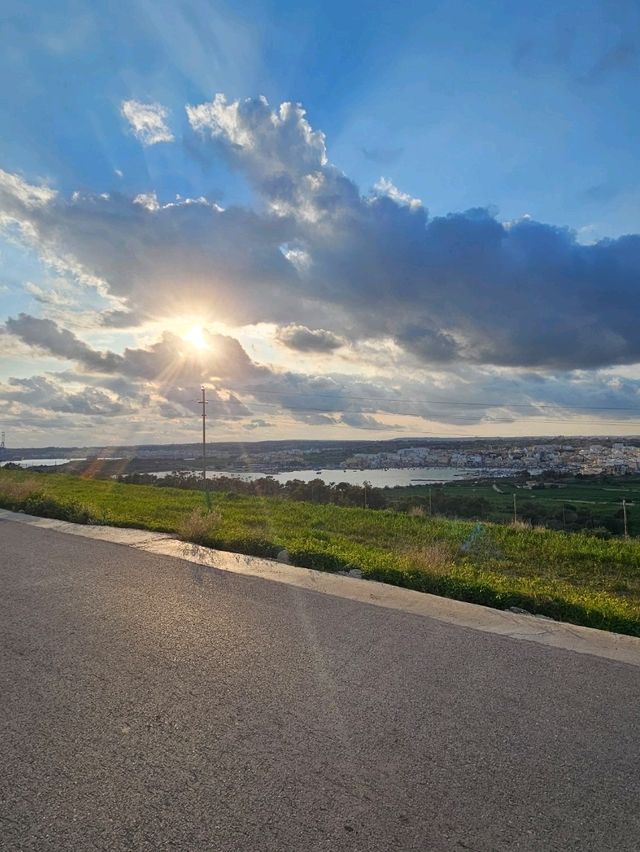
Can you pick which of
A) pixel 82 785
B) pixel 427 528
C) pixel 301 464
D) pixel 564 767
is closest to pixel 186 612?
pixel 82 785

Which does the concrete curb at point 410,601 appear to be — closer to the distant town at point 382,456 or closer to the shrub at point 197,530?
the shrub at point 197,530

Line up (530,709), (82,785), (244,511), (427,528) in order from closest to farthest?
(82,785), (530,709), (427,528), (244,511)

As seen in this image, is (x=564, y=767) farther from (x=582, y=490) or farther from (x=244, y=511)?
(x=582, y=490)

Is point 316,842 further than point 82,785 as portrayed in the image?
No

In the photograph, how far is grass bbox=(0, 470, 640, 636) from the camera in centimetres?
720

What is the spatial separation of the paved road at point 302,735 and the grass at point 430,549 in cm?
169

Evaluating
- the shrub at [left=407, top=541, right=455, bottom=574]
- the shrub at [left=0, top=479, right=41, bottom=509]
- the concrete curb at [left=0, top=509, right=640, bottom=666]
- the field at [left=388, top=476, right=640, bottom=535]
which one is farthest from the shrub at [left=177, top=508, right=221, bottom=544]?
the field at [left=388, top=476, right=640, bottom=535]

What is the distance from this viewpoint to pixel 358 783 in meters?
3.08

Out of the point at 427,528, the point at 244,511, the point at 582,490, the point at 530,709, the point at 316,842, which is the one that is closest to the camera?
the point at 316,842

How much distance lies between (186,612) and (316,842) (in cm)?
359

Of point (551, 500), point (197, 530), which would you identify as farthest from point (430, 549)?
point (551, 500)

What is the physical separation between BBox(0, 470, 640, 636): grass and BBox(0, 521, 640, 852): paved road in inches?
66.6

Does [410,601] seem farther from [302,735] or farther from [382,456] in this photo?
[382,456]

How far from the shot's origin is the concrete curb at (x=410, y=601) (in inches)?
216
